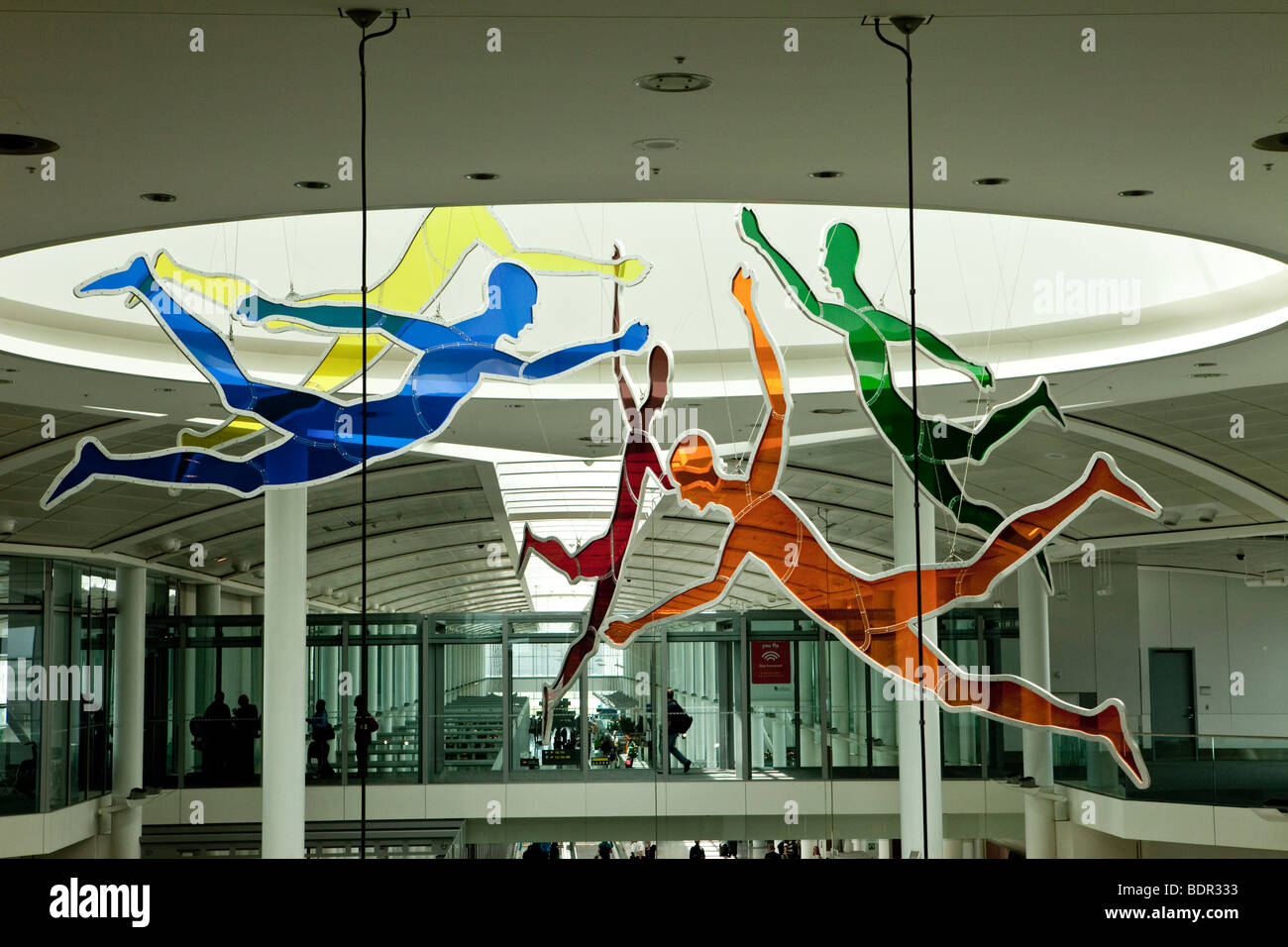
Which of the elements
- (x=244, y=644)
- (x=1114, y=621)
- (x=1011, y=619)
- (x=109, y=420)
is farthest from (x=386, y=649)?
(x=1114, y=621)

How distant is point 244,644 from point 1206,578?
74.9 feet

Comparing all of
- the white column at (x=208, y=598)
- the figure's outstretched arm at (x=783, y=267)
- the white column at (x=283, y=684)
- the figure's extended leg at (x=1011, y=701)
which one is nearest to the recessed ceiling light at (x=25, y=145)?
the figure's outstretched arm at (x=783, y=267)

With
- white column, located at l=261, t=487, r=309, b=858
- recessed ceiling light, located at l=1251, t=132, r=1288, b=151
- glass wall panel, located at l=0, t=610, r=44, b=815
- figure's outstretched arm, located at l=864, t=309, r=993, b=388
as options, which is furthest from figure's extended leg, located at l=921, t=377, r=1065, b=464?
glass wall panel, located at l=0, t=610, r=44, b=815

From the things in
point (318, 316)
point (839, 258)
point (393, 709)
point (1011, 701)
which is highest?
point (839, 258)

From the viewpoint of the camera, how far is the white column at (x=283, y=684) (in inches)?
672

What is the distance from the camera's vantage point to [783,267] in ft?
30.2

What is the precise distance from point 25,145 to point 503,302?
10.5 feet

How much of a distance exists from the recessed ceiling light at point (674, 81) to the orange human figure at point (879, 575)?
2.51 meters

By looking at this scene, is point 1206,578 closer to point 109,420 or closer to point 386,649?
point 386,649

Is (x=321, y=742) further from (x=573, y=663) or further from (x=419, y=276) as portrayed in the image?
(x=419, y=276)

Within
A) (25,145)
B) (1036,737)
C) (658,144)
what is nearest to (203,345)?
(25,145)

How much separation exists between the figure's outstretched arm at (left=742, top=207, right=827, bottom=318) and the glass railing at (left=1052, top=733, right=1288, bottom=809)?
11140 mm

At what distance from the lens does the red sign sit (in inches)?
1021

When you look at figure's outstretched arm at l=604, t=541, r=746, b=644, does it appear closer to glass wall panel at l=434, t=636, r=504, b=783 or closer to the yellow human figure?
the yellow human figure
